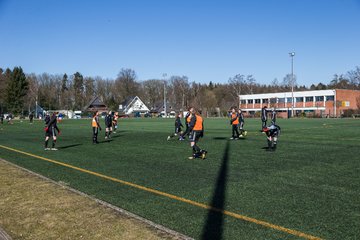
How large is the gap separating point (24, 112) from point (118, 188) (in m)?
103

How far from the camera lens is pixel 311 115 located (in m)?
68.2

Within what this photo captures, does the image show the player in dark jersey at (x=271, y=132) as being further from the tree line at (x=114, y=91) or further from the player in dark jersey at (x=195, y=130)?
the tree line at (x=114, y=91)

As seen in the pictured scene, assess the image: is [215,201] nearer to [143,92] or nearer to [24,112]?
[24,112]

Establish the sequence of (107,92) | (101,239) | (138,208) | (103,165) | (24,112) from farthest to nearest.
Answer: (107,92)
(24,112)
(103,165)
(138,208)
(101,239)

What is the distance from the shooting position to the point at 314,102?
81500mm

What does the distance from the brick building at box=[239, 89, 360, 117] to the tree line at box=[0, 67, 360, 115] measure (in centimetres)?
1210

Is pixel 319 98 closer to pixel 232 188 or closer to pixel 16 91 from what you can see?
pixel 16 91

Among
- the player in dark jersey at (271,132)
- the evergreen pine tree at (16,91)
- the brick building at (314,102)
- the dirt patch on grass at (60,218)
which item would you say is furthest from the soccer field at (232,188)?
the evergreen pine tree at (16,91)

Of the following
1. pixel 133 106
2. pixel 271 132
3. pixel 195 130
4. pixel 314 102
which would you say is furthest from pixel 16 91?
pixel 271 132

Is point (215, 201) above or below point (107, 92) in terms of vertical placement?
below

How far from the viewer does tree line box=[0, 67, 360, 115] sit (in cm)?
9256

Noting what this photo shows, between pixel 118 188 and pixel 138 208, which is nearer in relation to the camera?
pixel 138 208

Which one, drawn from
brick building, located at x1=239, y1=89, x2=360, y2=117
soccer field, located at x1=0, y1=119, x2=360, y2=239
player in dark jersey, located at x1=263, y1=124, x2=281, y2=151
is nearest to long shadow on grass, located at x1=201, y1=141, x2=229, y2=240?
soccer field, located at x1=0, y1=119, x2=360, y2=239

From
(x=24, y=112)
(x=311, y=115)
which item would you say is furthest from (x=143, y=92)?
(x=311, y=115)
